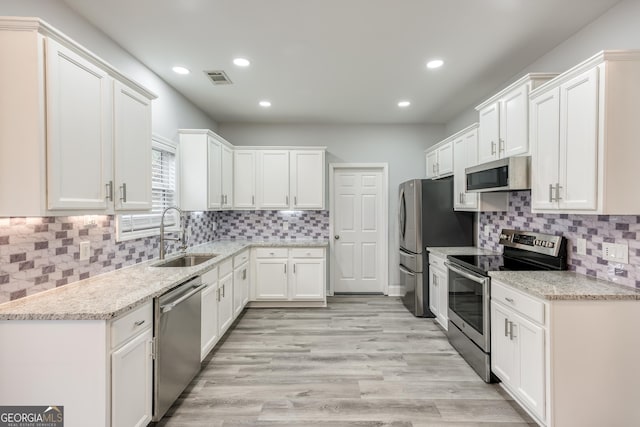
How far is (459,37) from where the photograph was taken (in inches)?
94.9

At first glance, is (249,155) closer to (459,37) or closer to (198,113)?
(198,113)

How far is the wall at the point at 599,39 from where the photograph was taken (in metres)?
1.95

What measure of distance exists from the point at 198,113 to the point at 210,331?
2.84m

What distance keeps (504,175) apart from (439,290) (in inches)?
63.5

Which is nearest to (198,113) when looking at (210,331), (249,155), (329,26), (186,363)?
(249,155)

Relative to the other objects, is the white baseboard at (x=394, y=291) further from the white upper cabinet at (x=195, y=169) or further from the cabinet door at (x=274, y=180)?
the white upper cabinet at (x=195, y=169)

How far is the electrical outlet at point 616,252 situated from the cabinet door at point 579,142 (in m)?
0.38

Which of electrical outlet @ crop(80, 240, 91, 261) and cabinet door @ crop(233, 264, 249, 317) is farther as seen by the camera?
cabinet door @ crop(233, 264, 249, 317)

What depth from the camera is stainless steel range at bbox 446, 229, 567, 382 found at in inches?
98.3

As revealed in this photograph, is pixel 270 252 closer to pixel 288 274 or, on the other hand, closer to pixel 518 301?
pixel 288 274

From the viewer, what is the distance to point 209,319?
9.38 feet

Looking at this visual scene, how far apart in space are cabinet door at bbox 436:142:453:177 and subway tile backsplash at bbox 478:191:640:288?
991 mm

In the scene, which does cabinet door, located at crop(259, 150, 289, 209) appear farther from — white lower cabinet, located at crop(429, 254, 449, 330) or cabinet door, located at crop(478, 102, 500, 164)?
cabinet door, located at crop(478, 102, 500, 164)

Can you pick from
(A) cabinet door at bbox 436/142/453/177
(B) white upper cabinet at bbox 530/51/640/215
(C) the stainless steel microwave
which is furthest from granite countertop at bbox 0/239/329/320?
(A) cabinet door at bbox 436/142/453/177
